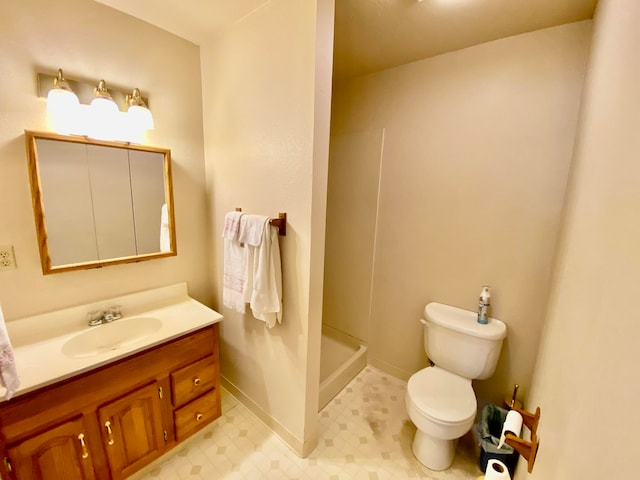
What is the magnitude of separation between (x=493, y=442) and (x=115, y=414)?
196 cm

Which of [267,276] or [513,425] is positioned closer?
[513,425]

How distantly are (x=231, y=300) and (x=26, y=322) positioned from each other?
0.96m

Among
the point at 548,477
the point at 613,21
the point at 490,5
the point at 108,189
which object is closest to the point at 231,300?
the point at 108,189

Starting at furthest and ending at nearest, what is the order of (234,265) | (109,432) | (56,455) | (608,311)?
(234,265) → (109,432) → (56,455) → (608,311)

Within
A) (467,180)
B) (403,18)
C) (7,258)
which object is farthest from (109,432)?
(403,18)

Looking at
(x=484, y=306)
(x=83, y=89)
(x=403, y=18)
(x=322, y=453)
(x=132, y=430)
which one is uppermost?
(x=403, y=18)

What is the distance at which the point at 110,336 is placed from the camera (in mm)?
1471

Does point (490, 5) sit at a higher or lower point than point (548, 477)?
higher

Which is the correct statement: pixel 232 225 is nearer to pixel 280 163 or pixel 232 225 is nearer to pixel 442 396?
pixel 280 163

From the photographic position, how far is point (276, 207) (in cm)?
144

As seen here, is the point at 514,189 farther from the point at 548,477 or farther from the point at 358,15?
the point at 548,477

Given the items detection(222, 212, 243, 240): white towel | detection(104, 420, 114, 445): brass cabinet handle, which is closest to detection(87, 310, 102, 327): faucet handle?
detection(104, 420, 114, 445): brass cabinet handle

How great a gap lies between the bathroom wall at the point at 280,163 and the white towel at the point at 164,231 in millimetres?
313

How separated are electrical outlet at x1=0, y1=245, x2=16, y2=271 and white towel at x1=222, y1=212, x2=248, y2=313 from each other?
0.96 meters
